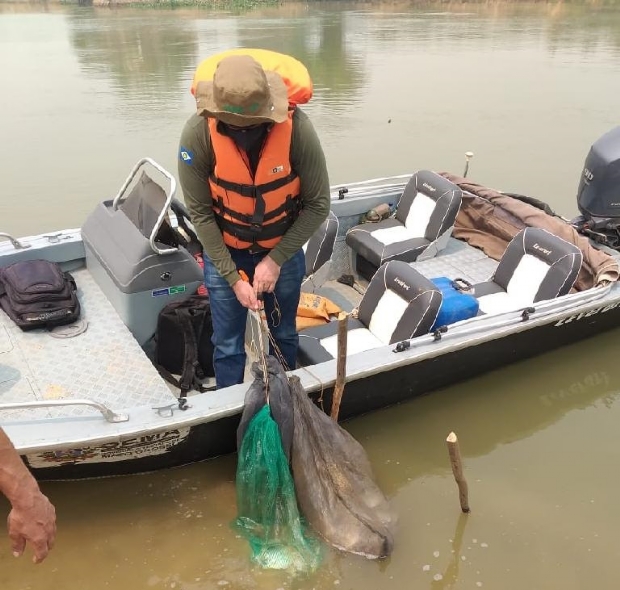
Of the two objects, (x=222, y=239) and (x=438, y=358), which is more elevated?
(x=222, y=239)

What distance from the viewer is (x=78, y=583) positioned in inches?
Result: 113

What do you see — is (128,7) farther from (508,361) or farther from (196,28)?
(508,361)

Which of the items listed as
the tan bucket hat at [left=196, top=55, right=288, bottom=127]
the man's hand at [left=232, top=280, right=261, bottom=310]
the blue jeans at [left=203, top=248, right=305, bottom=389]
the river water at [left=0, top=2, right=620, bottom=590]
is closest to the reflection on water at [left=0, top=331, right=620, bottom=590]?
the river water at [left=0, top=2, right=620, bottom=590]

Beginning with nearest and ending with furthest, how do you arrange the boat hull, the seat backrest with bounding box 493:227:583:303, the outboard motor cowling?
the boat hull, the seat backrest with bounding box 493:227:583:303, the outboard motor cowling

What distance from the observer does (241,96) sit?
2.39 metres

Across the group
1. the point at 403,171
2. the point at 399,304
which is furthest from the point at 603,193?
the point at 403,171

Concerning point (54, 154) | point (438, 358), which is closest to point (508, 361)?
point (438, 358)

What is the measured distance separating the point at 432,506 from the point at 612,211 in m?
2.79

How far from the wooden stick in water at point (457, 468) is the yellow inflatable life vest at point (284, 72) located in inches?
66.9

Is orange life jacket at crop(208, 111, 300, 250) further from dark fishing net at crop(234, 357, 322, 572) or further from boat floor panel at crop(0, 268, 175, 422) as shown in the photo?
boat floor panel at crop(0, 268, 175, 422)

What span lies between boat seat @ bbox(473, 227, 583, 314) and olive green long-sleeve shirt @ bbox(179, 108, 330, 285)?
1.92 m

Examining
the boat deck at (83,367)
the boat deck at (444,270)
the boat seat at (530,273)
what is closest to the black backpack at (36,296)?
the boat deck at (83,367)

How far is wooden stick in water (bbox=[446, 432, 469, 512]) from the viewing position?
2885 millimetres

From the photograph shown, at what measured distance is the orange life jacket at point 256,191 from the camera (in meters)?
2.70
